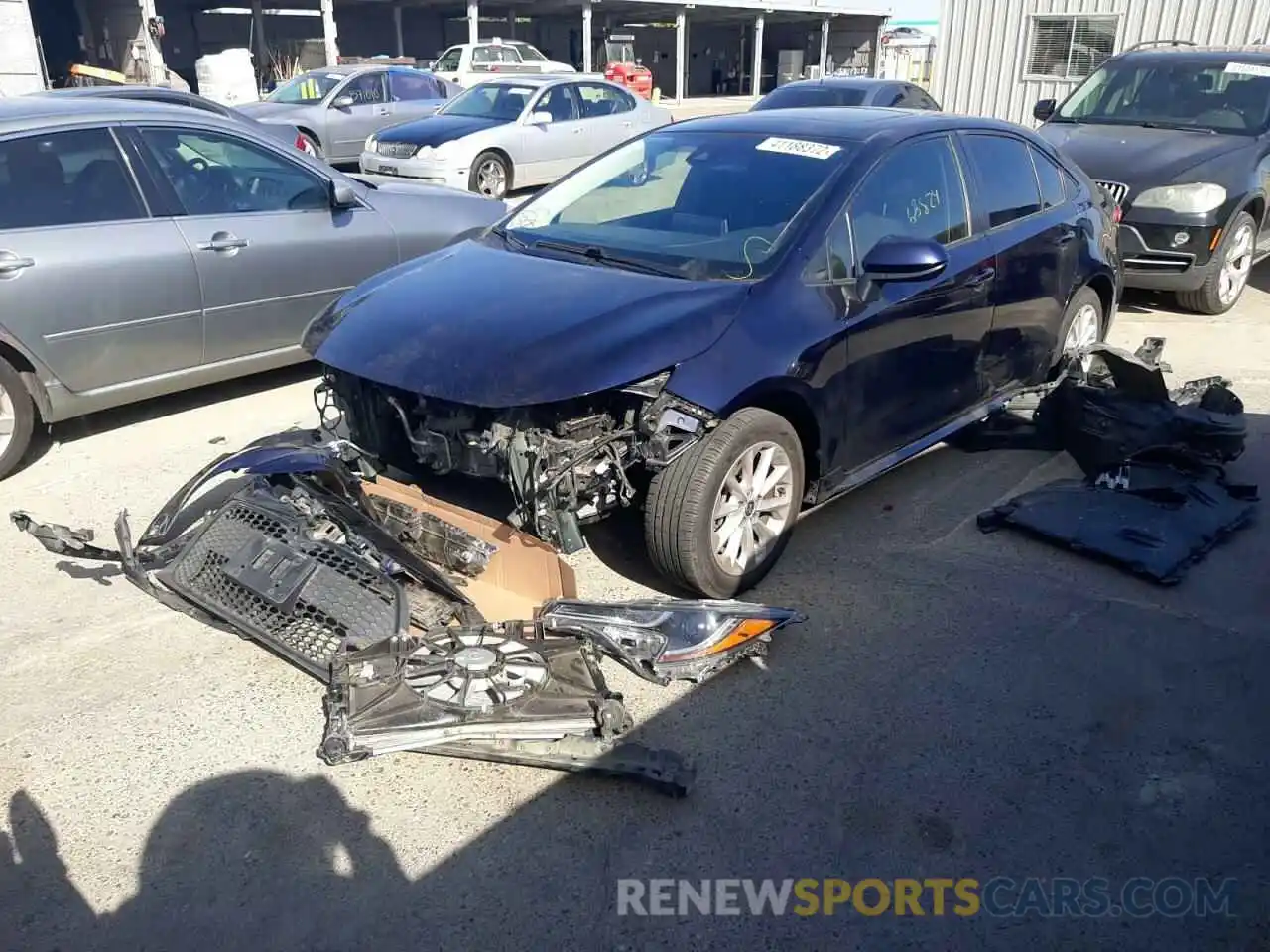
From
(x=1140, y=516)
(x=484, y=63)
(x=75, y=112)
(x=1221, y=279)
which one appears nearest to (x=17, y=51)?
(x=484, y=63)

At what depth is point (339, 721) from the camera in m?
2.96

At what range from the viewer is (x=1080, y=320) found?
571 centimetres

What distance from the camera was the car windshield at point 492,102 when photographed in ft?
43.2

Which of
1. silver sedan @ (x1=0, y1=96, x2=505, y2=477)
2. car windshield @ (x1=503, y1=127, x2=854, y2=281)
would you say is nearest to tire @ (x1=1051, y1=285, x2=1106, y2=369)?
car windshield @ (x1=503, y1=127, x2=854, y2=281)

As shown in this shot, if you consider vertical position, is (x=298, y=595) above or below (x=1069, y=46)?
below

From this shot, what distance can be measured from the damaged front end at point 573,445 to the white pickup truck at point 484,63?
785 inches

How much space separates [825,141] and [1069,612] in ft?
7.11

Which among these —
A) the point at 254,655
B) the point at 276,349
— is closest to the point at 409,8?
the point at 276,349

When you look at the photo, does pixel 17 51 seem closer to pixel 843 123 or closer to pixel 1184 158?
pixel 1184 158

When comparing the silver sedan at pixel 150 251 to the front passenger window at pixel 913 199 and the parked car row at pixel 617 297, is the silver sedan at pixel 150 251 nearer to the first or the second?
the parked car row at pixel 617 297

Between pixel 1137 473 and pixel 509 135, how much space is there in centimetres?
983

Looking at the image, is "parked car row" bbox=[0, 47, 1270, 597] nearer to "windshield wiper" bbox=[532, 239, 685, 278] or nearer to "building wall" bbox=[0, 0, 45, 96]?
"windshield wiper" bbox=[532, 239, 685, 278]

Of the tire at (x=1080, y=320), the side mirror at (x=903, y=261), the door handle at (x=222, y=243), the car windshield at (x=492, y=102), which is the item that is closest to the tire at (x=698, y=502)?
the side mirror at (x=903, y=261)

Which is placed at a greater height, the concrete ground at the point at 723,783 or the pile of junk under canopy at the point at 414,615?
the pile of junk under canopy at the point at 414,615
